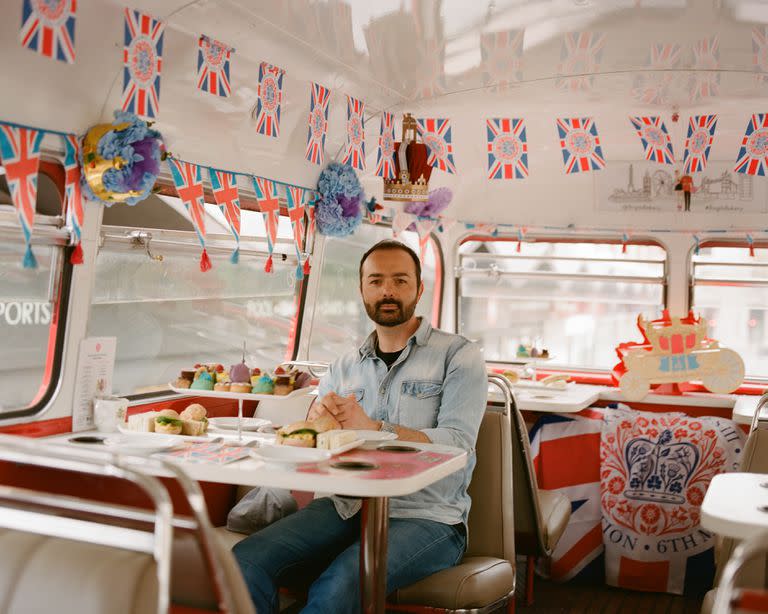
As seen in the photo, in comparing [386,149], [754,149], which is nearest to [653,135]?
[754,149]

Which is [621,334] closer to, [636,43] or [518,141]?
[518,141]

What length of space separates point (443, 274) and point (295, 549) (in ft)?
13.4

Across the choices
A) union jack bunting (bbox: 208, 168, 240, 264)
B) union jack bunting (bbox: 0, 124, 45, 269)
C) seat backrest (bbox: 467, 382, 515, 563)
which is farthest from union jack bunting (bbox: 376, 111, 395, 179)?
union jack bunting (bbox: 0, 124, 45, 269)

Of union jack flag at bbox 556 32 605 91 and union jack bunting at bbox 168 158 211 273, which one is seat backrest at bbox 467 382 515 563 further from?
union jack flag at bbox 556 32 605 91

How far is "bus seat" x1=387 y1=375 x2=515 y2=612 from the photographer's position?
3.06 metres

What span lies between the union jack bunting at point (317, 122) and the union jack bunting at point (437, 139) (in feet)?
2.99

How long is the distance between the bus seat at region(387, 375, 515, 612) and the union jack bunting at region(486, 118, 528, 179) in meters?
1.93

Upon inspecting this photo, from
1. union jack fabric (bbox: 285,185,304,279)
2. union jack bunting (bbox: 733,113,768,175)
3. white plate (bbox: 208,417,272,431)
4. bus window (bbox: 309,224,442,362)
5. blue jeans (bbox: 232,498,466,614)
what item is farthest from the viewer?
bus window (bbox: 309,224,442,362)

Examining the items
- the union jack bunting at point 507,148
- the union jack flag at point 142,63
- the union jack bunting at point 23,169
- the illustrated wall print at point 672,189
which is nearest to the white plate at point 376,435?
the union jack bunting at point 23,169

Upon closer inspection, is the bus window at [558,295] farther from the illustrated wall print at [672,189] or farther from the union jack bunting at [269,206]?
the union jack bunting at [269,206]

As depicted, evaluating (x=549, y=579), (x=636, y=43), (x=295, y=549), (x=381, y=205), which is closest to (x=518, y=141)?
(x=381, y=205)

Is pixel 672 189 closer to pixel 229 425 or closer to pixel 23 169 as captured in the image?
pixel 229 425

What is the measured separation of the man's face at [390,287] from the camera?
11.4ft

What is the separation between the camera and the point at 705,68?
4.45 m
